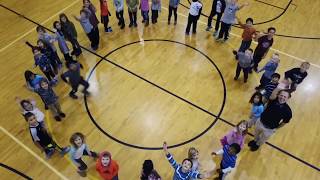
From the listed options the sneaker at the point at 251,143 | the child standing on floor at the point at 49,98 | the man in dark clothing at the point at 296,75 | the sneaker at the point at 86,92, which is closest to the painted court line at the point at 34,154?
the child standing on floor at the point at 49,98

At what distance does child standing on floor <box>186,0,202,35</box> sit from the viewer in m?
7.81

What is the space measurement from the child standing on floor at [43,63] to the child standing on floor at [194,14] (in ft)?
13.1

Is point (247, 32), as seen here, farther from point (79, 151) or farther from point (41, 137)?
point (41, 137)

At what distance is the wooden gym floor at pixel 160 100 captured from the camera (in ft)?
19.2

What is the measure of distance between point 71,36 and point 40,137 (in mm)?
2996

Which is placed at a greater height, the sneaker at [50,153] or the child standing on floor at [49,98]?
the child standing on floor at [49,98]

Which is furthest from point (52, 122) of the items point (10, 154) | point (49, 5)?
point (49, 5)

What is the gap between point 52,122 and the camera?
6430mm

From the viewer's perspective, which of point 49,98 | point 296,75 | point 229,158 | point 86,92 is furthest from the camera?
point 86,92

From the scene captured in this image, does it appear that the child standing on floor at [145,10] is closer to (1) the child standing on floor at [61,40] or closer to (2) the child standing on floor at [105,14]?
(2) the child standing on floor at [105,14]

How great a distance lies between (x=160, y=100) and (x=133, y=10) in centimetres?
302

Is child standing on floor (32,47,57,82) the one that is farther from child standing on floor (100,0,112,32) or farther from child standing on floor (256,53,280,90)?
child standing on floor (256,53,280,90)

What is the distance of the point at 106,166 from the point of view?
470cm

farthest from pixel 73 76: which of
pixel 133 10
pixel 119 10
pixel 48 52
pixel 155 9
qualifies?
pixel 155 9
